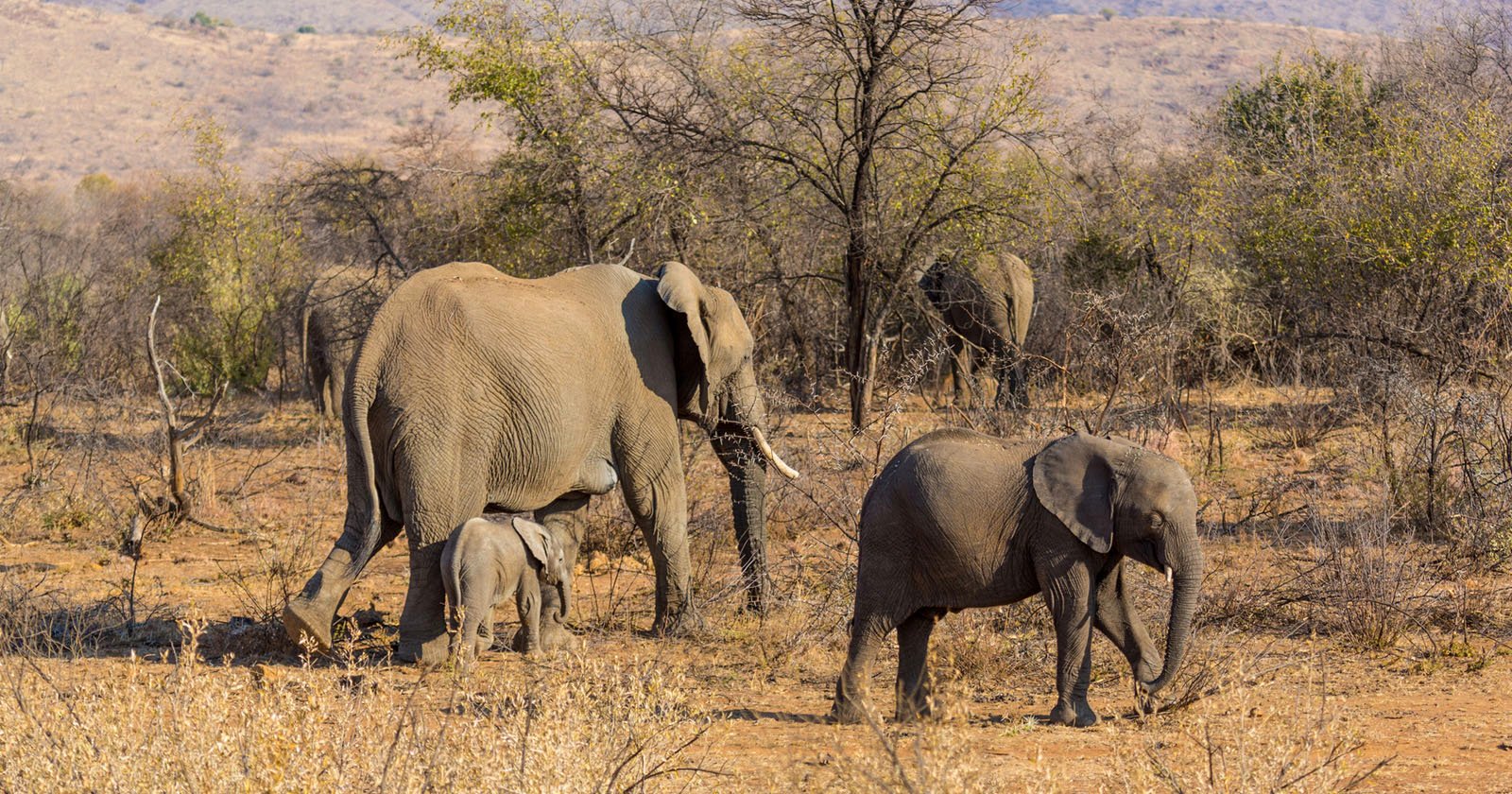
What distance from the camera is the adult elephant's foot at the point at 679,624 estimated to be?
950 centimetres

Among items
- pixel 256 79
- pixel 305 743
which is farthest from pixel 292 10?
pixel 305 743

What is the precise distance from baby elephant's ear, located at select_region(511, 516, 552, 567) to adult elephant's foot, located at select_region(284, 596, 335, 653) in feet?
3.54

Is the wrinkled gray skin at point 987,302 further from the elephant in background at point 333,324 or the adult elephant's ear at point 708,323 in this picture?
the adult elephant's ear at point 708,323

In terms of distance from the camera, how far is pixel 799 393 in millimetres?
18391

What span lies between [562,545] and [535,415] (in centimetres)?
85

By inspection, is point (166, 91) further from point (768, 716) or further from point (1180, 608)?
point (1180, 608)

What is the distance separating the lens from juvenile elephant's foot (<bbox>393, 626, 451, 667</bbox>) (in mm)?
8562

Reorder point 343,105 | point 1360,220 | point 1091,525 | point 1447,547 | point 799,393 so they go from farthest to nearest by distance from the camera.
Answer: point 343,105 → point 799,393 → point 1360,220 → point 1447,547 → point 1091,525

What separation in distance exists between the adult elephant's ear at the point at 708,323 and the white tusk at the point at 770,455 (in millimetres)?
361

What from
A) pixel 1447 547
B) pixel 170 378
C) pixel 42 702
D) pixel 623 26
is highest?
pixel 623 26

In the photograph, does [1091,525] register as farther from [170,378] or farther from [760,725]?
[170,378]

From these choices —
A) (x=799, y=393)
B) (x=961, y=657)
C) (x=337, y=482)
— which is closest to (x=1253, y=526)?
(x=961, y=657)

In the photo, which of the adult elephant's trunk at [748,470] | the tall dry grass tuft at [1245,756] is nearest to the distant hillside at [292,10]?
the adult elephant's trunk at [748,470]

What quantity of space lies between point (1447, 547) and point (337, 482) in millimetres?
9761
